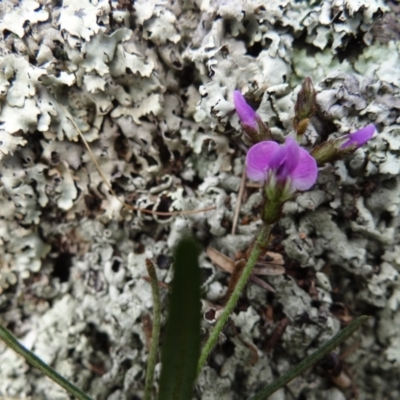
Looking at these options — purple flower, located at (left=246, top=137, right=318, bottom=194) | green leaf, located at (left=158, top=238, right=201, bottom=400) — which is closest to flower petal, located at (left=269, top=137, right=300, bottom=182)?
purple flower, located at (left=246, top=137, right=318, bottom=194)

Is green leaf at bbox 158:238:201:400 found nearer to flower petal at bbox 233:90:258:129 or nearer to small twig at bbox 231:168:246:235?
flower petal at bbox 233:90:258:129

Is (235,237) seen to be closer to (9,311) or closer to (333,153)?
(333,153)

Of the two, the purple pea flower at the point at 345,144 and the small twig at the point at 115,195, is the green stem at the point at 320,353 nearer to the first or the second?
the purple pea flower at the point at 345,144

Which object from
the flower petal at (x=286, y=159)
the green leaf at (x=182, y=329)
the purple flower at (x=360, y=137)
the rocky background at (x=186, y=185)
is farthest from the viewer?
the rocky background at (x=186, y=185)

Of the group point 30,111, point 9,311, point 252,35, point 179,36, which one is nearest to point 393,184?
point 252,35

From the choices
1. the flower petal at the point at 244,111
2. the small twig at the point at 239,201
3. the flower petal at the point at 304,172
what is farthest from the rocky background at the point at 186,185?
the flower petal at the point at 304,172
